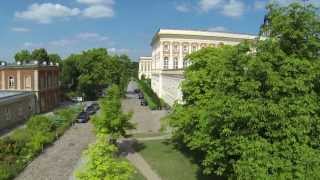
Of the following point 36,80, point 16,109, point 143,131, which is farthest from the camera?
point 36,80

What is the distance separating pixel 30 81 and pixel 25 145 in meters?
28.7

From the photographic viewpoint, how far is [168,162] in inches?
1313

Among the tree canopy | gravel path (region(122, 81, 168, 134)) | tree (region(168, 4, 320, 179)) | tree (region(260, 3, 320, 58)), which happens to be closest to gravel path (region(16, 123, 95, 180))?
gravel path (region(122, 81, 168, 134))

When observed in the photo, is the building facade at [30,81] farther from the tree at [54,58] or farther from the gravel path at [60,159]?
the tree at [54,58]

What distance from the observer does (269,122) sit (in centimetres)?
1867

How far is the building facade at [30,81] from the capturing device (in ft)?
206

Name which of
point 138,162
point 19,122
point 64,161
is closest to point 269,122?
point 138,162

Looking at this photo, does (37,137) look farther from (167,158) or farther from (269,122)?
(269,122)

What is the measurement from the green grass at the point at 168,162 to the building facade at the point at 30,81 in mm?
26648

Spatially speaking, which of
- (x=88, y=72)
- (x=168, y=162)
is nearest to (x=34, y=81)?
(x=88, y=72)

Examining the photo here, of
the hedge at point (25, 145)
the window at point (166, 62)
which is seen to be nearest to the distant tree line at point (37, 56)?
the window at point (166, 62)

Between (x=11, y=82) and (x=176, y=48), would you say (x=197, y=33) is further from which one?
(x=11, y=82)

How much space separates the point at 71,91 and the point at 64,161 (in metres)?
55.8

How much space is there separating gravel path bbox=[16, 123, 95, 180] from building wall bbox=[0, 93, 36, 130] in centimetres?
752
